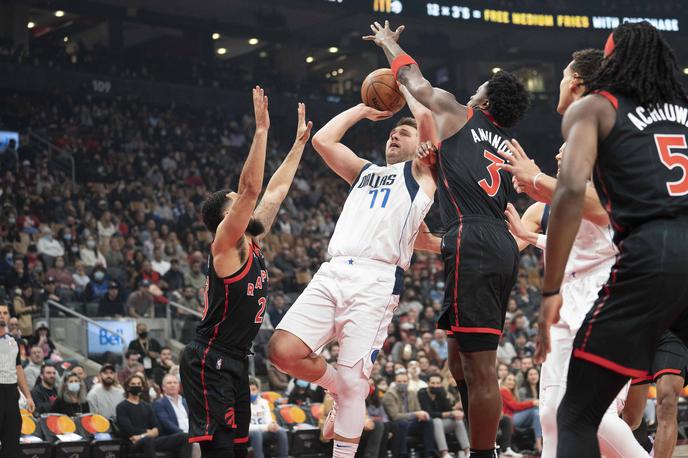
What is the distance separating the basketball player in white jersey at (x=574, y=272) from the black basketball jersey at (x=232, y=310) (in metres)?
1.75

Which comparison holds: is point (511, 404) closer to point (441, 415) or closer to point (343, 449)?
point (441, 415)

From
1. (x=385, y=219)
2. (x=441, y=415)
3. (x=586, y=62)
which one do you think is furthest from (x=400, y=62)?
(x=441, y=415)

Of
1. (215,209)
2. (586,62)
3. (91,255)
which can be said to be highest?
(586,62)

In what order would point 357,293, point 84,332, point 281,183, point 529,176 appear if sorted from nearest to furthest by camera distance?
point 529,176
point 357,293
point 281,183
point 84,332

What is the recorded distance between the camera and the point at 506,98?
18.2ft

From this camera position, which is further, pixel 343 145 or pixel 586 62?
pixel 343 145

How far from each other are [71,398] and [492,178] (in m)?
8.83

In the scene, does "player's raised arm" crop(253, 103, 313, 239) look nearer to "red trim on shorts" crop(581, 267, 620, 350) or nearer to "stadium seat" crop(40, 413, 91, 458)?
"red trim on shorts" crop(581, 267, 620, 350)

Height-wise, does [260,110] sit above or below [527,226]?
above

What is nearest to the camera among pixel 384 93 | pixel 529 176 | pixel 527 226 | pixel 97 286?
pixel 529 176

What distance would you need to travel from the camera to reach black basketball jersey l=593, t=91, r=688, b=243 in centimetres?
337

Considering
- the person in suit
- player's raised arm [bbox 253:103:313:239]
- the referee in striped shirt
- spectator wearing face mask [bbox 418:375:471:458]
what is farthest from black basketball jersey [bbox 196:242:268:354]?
spectator wearing face mask [bbox 418:375:471:458]

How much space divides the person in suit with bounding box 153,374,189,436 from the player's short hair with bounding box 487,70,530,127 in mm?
7524

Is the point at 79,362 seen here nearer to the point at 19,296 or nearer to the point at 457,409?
the point at 19,296
